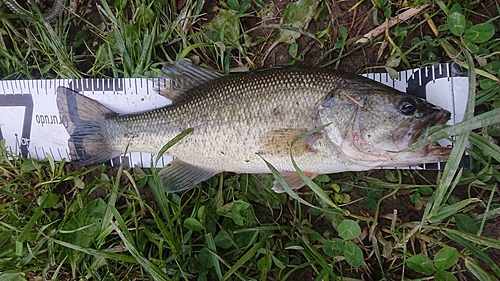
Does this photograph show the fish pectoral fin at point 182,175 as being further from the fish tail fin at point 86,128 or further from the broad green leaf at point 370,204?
the broad green leaf at point 370,204

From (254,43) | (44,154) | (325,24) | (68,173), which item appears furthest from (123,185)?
(325,24)

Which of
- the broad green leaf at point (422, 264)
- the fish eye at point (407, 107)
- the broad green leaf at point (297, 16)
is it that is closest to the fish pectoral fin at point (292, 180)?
the fish eye at point (407, 107)

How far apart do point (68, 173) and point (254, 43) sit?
1.73 metres

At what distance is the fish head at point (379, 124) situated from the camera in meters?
2.23

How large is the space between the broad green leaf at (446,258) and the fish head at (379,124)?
0.54m

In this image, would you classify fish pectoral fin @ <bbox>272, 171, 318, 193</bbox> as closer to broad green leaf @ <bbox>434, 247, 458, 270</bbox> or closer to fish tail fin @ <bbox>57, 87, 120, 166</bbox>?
broad green leaf @ <bbox>434, 247, 458, 270</bbox>

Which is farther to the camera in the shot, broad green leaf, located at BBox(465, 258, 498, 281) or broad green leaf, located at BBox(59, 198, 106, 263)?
broad green leaf, located at BBox(59, 198, 106, 263)

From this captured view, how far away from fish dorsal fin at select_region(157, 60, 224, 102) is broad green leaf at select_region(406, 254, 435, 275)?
1745mm

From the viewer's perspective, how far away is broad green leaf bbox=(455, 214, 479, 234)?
2396mm

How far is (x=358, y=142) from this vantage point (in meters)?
2.28

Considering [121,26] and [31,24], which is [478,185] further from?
[31,24]

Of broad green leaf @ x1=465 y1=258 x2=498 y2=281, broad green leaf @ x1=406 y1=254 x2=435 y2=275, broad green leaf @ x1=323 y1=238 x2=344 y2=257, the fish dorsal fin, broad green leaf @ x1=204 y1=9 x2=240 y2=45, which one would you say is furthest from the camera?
broad green leaf @ x1=204 y1=9 x2=240 y2=45

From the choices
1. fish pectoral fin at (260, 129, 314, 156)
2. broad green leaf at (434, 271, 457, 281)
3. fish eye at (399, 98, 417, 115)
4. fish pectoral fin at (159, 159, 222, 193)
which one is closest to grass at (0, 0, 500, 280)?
broad green leaf at (434, 271, 457, 281)

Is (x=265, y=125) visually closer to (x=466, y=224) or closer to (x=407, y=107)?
(x=407, y=107)
